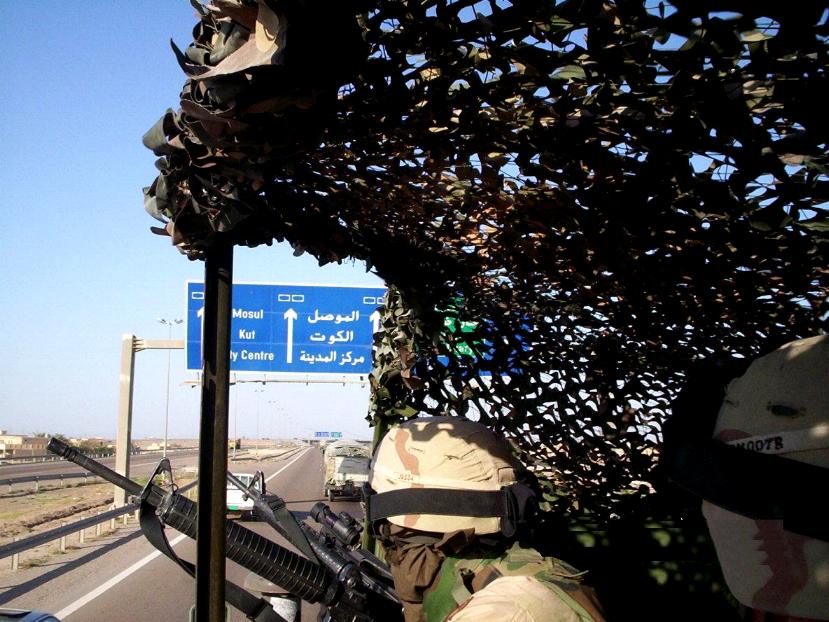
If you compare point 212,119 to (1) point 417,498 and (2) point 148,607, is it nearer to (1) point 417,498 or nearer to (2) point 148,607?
(1) point 417,498

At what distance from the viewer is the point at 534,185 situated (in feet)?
9.93

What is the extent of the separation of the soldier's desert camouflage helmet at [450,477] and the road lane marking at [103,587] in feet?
27.8

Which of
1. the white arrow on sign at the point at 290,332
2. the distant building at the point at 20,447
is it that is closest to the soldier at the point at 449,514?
the white arrow on sign at the point at 290,332

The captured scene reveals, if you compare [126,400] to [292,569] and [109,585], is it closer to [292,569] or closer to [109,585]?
[109,585]

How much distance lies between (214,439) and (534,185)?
5.01 ft

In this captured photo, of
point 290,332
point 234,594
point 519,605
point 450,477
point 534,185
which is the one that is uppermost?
point 290,332

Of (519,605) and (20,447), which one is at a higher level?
(519,605)

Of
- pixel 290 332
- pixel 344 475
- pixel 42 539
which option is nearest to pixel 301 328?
pixel 290 332

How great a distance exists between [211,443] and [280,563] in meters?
1.21

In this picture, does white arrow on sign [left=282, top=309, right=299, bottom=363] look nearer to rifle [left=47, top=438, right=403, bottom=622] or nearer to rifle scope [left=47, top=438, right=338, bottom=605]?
rifle [left=47, top=438, right=403, bottom=622]

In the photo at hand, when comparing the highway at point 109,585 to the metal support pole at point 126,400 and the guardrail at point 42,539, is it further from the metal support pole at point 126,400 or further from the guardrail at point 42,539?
the metal support pole at point 126,400

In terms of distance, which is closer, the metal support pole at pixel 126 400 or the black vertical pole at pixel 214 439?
the black vertical pole at pixel 214 439

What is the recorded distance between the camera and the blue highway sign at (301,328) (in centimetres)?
1405

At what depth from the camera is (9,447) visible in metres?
66.9
